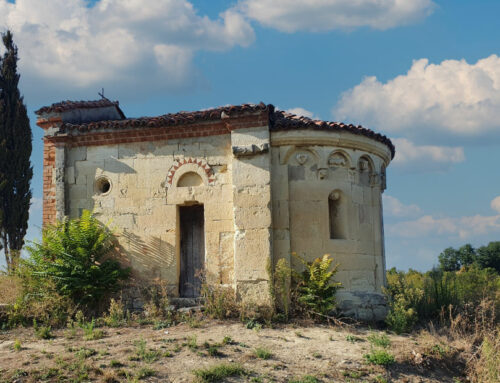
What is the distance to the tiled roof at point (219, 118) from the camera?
12.2 m

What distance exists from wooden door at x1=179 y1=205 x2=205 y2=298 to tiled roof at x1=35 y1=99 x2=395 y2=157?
213 cm

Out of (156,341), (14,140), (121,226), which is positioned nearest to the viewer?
(156,341)

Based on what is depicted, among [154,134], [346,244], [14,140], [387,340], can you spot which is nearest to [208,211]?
[154,134]

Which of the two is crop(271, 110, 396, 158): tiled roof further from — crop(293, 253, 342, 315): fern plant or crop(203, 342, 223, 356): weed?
crop(203, 342, 223, 356): weed

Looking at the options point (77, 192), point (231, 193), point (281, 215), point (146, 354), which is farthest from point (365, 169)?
point (77, 192)

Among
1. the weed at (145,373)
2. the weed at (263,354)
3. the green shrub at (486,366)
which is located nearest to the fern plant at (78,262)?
the weed at (145,373)

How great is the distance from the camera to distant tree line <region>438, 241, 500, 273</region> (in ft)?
117

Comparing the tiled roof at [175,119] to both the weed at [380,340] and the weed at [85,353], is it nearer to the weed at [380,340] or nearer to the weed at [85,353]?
the weed at [380,340]

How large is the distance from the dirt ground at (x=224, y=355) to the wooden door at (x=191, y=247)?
6.70 ft

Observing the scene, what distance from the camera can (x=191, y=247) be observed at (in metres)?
13.2

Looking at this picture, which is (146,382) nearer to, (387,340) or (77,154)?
(387,340)

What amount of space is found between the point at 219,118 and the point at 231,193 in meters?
1.75

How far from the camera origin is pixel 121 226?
13.2 m

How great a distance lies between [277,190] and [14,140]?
943 centimetres
